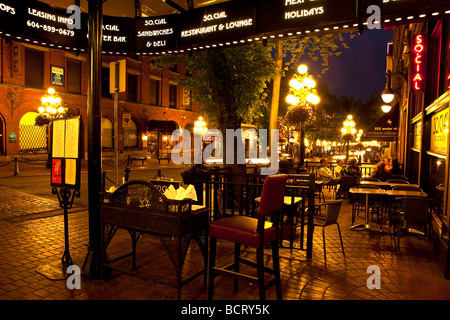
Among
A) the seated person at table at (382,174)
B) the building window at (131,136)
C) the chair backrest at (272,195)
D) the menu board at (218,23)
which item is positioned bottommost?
the seated person at table at (382,174)

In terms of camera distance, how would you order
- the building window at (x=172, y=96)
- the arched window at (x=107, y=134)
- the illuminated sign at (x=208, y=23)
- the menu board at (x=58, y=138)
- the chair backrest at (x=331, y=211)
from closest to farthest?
the illuminated sign at (x=208, y=23) → the menu board at (x=58, y=138) → the chair backrest at (x=331, y=211) → the arched window at (x=107, y=134) → the building window at (x=172, y=96)

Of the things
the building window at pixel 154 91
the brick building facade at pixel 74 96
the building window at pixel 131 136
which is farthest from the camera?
the building window at pixel 154 91

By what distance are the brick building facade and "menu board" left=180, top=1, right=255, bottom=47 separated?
31.7 ft

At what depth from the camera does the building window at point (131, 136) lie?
2955cm

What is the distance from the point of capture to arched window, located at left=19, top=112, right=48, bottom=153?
22.8m

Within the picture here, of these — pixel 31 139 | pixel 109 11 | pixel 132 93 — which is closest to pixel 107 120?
pixel 132 93

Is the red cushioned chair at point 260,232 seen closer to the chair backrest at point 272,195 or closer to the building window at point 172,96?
the chair backrest at point 272,195

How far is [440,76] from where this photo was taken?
734 centimetres

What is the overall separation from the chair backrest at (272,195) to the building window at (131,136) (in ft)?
90.4

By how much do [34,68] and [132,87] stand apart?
347 inches

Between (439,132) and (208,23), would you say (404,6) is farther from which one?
(439,132)

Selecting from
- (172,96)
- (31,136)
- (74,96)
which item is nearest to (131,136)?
(74,96)

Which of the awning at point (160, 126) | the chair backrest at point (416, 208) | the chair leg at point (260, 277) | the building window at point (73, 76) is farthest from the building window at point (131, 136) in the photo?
the chair leg at point (260, 277)
